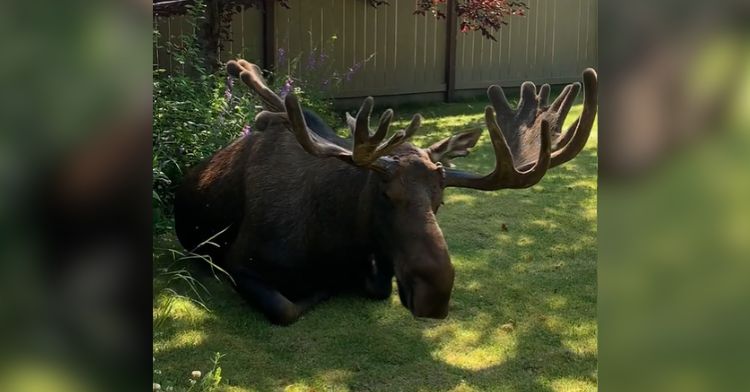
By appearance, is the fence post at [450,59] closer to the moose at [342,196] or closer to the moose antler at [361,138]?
the moose at [342,196]

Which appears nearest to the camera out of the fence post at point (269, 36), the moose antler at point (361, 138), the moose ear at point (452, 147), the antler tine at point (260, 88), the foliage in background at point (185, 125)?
the moose antler at point (361, 138)

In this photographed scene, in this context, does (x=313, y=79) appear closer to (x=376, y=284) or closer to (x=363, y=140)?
(x=376, y=284)

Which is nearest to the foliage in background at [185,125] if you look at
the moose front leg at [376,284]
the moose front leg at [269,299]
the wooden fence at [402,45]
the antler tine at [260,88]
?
the antler tine at [260,88]

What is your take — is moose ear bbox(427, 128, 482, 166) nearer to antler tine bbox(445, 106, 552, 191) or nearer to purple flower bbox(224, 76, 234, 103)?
antler tine bbox(445, 106, 552, 191)

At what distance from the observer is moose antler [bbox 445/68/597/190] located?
4.03m

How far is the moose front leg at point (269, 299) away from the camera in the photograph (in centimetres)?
476

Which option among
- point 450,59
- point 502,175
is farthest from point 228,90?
point 450,59

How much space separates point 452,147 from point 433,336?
104 centimetres

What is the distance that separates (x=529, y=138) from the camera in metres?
4.99

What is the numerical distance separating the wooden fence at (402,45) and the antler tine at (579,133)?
5.98 metres

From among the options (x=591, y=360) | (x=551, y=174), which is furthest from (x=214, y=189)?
(x=551, y=174)

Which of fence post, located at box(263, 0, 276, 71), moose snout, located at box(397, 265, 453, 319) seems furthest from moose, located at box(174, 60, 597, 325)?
fence post, located at box(263, 0, 276, 71)

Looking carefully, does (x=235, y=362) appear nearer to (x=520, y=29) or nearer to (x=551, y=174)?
(x=551, y=174)

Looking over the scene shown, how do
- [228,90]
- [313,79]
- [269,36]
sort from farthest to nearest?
[269,36] < [313,79] < [228,90]
